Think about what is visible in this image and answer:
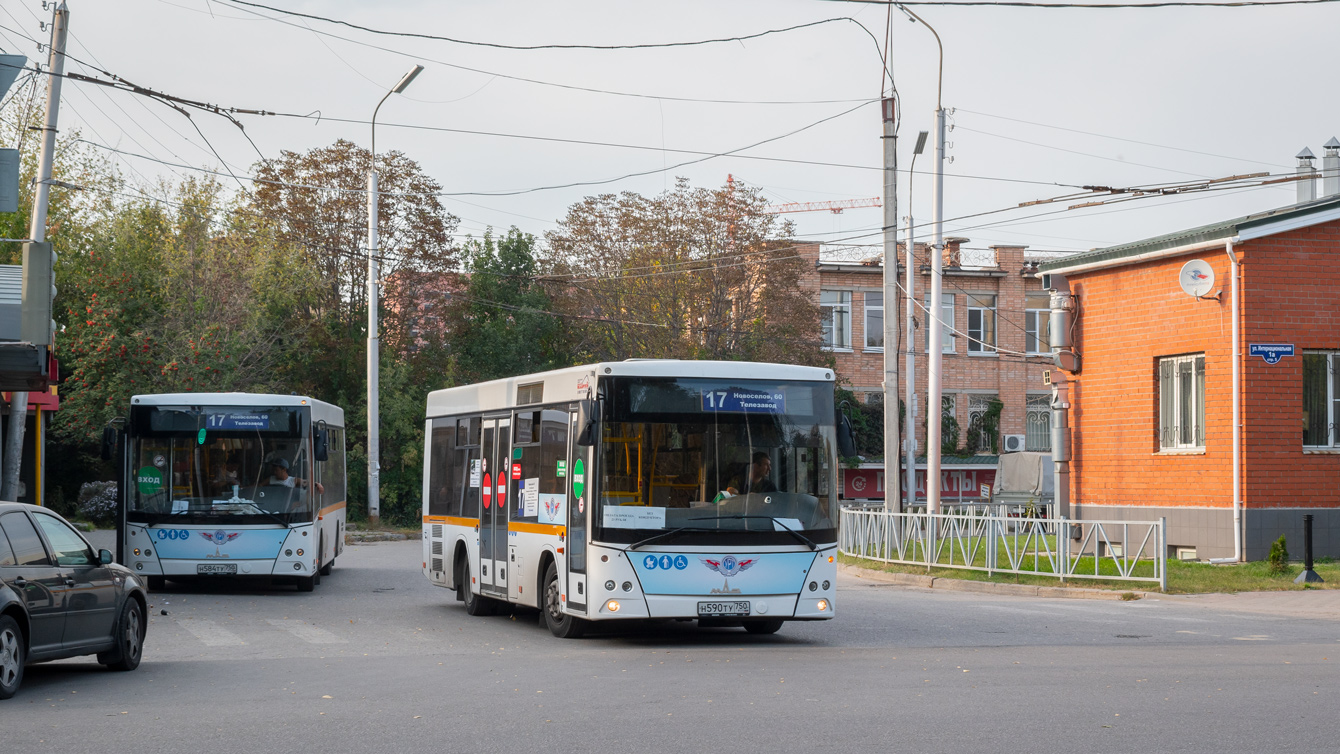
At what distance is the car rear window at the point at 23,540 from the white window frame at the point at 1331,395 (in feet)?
63.5

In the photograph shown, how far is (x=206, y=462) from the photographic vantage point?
2025 centimetres

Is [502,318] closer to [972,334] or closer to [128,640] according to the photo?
[972,334]

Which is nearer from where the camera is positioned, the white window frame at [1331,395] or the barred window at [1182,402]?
the white window frame at [1331,395]

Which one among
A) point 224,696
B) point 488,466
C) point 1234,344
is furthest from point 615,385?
point 1234,344

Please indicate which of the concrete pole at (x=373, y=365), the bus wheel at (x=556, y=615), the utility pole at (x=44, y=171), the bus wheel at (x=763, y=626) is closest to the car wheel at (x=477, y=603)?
the bus wheel at (x=556, y=615)

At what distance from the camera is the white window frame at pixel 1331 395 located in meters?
23.2

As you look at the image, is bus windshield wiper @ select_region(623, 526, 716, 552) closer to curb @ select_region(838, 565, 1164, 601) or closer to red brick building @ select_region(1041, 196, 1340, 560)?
curb @ select_region(838, 565, 1164, 601)

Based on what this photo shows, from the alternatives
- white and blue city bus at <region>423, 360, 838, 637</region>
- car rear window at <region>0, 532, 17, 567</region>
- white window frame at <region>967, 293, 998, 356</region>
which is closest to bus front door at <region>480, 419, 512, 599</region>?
white and blue city bus at <region>423, 360, 838, 637</region>

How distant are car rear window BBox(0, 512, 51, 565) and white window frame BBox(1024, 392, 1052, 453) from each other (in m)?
48.6

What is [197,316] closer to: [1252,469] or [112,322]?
[112,322]

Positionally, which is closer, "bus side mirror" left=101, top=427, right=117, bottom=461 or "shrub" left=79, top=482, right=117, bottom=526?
"bus side mirror" left=101, top=427, right=117, bottom=461

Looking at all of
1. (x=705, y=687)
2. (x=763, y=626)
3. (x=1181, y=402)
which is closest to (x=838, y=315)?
(x=1181, y=402)

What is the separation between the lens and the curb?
20.1m

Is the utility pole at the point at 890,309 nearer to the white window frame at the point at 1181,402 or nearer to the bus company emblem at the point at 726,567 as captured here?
the white window frame at the point at 1181,402
